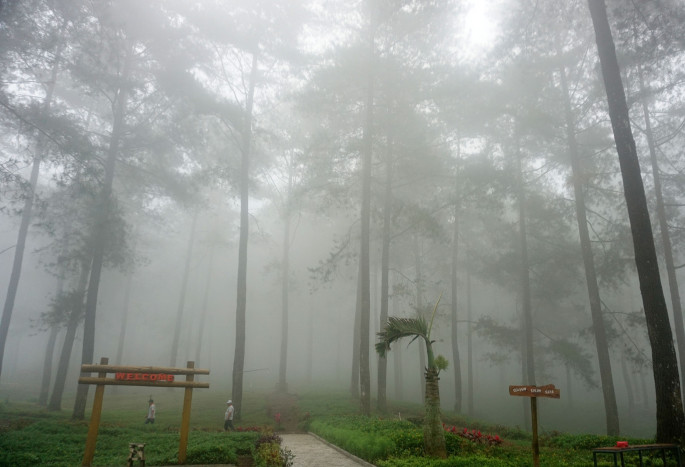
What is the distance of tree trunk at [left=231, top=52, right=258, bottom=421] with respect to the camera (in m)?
16.5

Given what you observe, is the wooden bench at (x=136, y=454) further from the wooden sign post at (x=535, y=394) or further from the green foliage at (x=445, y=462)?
the wooden sign post at (x=535, y=394)

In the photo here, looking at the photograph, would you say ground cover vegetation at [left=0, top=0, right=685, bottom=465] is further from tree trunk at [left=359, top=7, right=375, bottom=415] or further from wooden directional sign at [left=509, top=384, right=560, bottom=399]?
wooden directional sign at [left=509, top=384, right=560, bottom=399]

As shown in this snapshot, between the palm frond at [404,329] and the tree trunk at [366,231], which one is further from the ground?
the tree trunk at [366,231]

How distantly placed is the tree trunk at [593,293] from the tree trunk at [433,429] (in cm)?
Answer: 892

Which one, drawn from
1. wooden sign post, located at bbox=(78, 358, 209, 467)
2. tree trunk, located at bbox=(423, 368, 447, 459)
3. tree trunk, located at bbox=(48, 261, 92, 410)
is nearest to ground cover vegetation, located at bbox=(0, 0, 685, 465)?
tree trunk, located at bbox=(48, 261, 92, 410)

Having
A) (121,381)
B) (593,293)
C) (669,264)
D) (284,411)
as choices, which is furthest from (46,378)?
(669,264)

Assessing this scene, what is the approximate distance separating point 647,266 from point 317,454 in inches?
381

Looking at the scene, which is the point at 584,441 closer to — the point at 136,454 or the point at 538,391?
the point at 538,391

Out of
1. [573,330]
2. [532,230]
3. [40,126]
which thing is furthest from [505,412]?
[40,126]

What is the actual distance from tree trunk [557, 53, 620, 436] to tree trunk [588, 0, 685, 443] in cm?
612

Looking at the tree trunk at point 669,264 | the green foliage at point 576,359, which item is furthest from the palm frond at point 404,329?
the green foliage at point 576,359

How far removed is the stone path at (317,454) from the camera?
9.07 meters

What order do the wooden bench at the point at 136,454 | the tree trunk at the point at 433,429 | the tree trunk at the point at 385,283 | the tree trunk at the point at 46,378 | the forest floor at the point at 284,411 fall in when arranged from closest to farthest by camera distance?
the wooden bench at the point at 136,454 → the tree trunk at the point at 433,429 → the forest floor at the point at 284,411 → the tree trunk at the point at 385,283 → the tree trunk at the point at 46,378

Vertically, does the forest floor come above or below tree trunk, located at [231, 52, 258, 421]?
below
